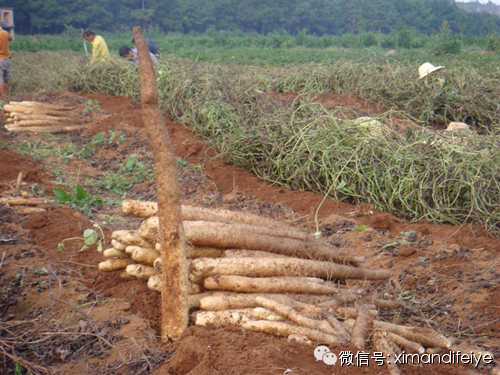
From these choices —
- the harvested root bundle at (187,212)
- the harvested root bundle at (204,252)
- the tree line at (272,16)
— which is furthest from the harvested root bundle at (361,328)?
the tree line at (272,16)

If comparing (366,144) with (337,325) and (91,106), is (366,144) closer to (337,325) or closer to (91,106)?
(337,325)

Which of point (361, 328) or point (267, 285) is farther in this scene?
point (267, 285)

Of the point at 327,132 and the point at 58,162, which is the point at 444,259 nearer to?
the point at 327,132

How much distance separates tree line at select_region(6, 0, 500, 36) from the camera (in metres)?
34.9

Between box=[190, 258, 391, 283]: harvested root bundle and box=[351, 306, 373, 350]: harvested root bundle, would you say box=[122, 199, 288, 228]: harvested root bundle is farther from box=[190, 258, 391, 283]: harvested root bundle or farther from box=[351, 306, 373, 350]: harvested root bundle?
box=[351, 306, 373, 350]: harvested root bundle

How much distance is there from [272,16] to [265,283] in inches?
1758

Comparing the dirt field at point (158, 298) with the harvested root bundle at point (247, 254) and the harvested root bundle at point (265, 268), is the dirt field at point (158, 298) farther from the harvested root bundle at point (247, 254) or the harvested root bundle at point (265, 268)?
the harvested root bundle at point (247, 254)

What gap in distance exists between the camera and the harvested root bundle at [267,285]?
2.65 metres

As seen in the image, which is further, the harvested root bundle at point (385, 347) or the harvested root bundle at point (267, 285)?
the harvested root bundle at point (267, 285)

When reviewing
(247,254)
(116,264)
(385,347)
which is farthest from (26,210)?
(385,347)

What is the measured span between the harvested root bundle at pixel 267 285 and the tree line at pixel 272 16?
33194mm

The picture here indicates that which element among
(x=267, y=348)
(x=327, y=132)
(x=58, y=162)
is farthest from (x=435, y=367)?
(x=58, y=162)

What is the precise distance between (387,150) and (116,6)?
112ft

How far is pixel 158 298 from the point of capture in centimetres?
299
